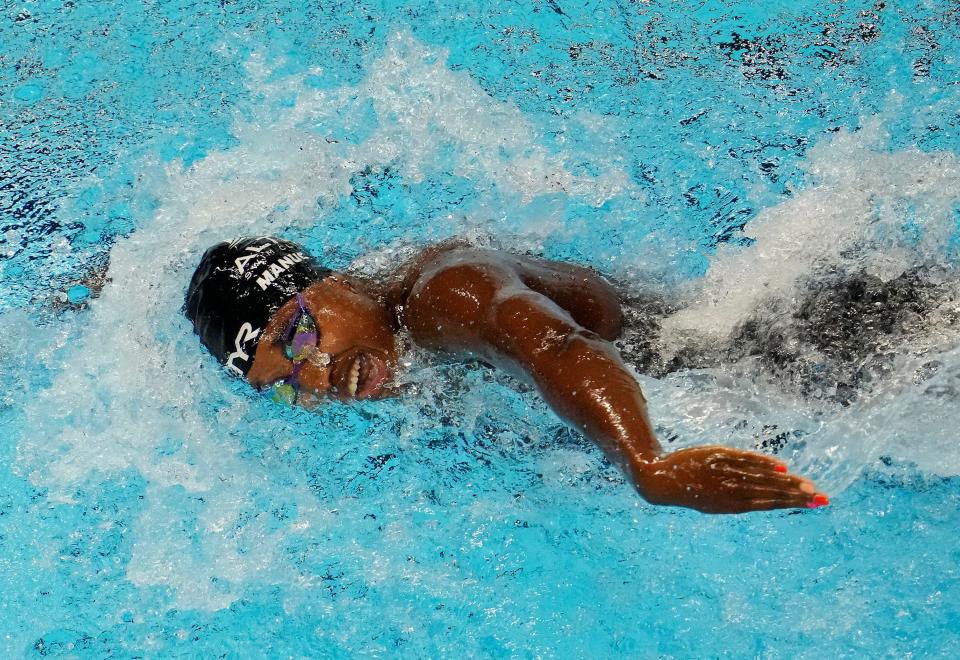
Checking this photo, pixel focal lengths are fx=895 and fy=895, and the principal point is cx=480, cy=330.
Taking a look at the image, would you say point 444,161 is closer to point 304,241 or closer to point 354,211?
point 354,211

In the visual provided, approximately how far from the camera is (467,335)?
232 centimetres

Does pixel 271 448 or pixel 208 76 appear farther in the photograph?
pixel 208 76

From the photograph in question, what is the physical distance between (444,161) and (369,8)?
1.11 m

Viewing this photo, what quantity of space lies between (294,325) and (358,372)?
0.25 metres

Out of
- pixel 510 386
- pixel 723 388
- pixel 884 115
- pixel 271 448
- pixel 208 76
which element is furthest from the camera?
pixel 208 76

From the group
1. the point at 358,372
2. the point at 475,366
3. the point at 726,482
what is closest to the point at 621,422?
the point at 726,482

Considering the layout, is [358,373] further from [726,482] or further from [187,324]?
[726,482]

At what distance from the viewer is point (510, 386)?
3.05 meters

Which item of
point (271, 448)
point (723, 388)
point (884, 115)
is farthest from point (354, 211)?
point (884, 115)

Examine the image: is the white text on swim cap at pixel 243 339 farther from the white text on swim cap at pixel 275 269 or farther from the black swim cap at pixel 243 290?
the white text on swim cap at pixel 275 269

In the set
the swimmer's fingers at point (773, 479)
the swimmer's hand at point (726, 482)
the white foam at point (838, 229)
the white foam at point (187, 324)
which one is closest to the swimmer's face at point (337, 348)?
the white foam at point (187, 324)

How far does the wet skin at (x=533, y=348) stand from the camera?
1.76 meters

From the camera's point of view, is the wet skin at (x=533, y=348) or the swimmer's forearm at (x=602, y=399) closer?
the wet skin at (x=533, y=348)

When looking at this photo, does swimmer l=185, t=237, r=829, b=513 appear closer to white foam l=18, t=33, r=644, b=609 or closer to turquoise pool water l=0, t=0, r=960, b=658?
turquoise pool water l=0, t=0, r=960, b=658
